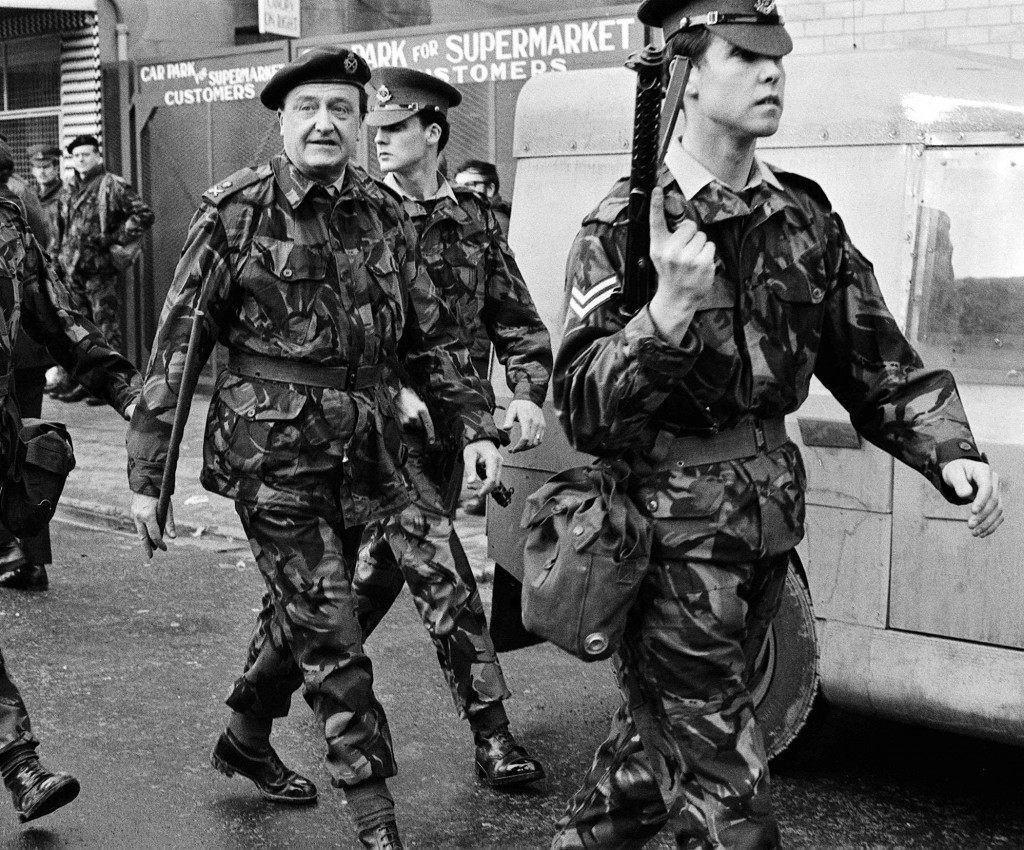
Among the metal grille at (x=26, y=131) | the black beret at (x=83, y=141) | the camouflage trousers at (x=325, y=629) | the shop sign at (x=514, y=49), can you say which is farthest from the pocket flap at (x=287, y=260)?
the metal grille at (x=26, y=131)

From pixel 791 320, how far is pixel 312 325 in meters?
1.41

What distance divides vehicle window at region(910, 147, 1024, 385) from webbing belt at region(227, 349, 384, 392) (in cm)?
148

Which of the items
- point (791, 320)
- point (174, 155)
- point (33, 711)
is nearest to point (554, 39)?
point (174, 155)

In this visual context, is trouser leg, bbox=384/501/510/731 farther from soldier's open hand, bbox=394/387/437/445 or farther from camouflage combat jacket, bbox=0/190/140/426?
camouflage combat jacket, bbox=0/190/140/426

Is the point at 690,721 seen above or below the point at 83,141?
below

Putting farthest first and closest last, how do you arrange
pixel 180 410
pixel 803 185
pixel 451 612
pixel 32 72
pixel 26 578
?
pixel 32 72 → pixel 26 578 → pixel 451 612 → pixel 180 410 → pixel 803 185

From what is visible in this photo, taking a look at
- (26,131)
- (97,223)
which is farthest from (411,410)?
(26,131)

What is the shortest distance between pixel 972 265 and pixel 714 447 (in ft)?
4.62

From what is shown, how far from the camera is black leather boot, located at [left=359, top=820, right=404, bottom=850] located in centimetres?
406

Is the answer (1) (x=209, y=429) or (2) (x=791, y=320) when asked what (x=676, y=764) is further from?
(1) (x=209, y=429)

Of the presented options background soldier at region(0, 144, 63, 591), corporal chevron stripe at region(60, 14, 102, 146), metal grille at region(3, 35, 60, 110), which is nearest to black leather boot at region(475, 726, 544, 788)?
background soldier at region(0, 144, 63, 591)

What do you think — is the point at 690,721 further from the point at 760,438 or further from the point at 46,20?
the point at 46,20

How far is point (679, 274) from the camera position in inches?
109

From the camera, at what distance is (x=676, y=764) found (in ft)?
10.4
